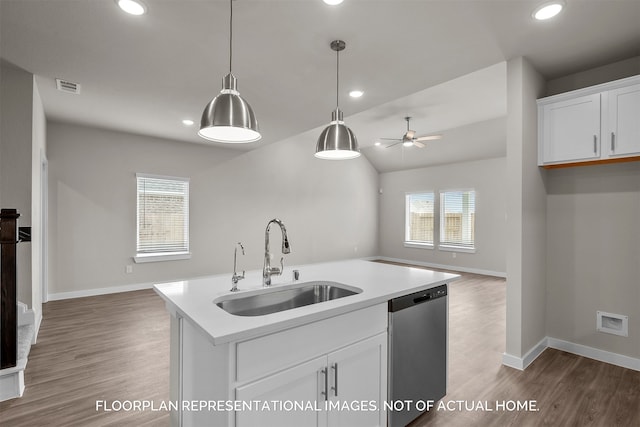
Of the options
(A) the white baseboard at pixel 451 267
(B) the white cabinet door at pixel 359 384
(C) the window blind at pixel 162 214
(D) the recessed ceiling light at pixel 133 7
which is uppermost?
(D) the recessed ceiling light at pixel 133 7

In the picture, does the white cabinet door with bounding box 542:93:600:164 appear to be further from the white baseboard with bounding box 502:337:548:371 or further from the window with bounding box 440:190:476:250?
the window with bounding box 440:190:476:250

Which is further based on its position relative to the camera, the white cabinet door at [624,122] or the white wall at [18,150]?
the white wall at [18,150]

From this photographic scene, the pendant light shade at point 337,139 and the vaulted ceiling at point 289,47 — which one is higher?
the vaulted ceiling at point 289,47

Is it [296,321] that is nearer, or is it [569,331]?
[296,321]

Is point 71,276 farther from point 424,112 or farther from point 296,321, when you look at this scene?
point 424,112

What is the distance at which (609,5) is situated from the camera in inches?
82.5

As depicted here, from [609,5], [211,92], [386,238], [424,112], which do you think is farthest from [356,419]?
[386,238]

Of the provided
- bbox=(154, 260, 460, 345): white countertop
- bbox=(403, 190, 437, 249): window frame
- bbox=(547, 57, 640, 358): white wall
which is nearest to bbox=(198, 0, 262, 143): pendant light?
bbox=(154, 260, 460, 345): white countertop

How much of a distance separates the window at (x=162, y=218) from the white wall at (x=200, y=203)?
128 mm

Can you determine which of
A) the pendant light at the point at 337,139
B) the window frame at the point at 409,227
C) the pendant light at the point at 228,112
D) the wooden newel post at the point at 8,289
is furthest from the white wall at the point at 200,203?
the pendant light at the point at 228,112

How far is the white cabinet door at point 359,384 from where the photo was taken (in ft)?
5.18

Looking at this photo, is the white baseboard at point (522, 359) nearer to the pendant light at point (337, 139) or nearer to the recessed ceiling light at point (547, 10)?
the pendant light at point (337, 139)

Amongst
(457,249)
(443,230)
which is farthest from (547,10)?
(443,230)

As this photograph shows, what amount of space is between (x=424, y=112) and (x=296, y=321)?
5.00 meters
